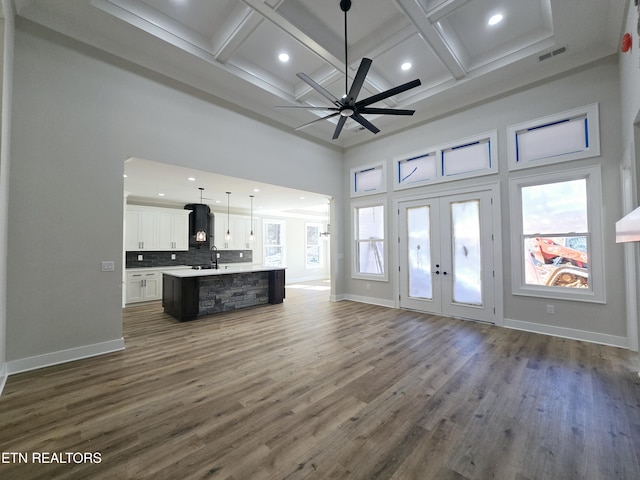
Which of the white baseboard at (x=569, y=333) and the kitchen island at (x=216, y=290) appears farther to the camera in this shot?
the kitchen island at (x=216, y=290)

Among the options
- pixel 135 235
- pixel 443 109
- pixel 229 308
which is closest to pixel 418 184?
pixel 443 109

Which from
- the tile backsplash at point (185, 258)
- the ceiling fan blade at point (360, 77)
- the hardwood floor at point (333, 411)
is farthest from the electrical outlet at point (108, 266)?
the tile backsplash at point (185, 258)

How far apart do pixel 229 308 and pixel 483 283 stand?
16.7 ft

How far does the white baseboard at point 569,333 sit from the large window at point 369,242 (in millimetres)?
2547

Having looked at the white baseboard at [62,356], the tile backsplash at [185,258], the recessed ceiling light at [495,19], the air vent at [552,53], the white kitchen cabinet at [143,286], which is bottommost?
the white baseboard at [62,356]

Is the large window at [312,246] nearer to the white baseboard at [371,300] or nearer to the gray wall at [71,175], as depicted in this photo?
the white baseboard at [371,300]

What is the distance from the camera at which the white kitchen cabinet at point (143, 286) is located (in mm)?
6434

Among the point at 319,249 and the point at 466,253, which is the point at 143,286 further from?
the point at 466,253

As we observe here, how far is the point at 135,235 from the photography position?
22.0 feet

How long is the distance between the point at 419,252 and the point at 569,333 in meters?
2.59

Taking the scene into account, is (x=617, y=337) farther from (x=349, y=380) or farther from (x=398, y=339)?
(x=349, y=380)

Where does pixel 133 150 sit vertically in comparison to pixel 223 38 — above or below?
below

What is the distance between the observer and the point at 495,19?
3.46 meters

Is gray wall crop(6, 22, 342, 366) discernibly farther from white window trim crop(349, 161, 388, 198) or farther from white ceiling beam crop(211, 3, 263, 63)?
white window trim crop(349, 161, 388, 198)
